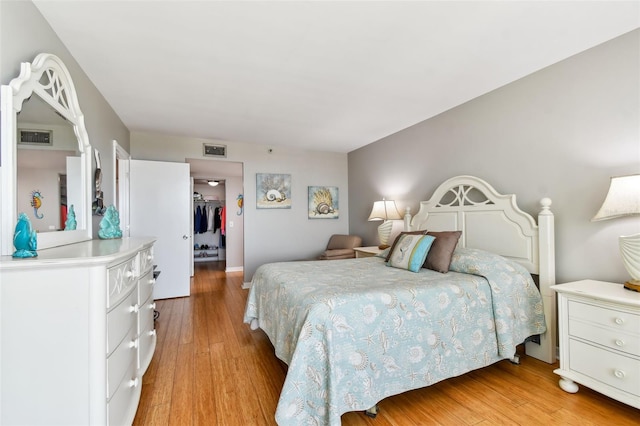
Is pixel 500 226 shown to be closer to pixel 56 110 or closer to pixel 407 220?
pixel 407 220

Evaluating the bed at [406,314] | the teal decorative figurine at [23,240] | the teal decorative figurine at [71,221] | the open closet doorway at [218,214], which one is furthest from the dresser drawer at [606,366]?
the open closet doorway at [218,214]

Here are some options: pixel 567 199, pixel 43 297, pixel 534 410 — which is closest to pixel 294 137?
pixel 567 199

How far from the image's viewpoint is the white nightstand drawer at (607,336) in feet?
5.44

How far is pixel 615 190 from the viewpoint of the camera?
186 cm

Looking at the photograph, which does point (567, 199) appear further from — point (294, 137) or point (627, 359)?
point (294, 137)

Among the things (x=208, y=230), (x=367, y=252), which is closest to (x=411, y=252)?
(x=367, y=252)

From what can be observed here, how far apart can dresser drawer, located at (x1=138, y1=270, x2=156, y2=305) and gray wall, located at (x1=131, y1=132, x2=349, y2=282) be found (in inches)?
100

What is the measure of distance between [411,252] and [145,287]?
2.21 metres

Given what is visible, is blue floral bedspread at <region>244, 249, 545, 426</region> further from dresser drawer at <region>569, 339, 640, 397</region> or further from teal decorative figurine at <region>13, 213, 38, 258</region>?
teal decorative figurine at <region>13, 213, 38, 258</region>

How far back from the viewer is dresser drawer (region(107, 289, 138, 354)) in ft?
4.47

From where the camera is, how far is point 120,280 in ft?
4.99

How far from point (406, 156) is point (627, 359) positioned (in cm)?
296

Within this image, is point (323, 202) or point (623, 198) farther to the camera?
point (323, 202)

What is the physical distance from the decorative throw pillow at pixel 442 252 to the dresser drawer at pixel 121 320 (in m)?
2.26
